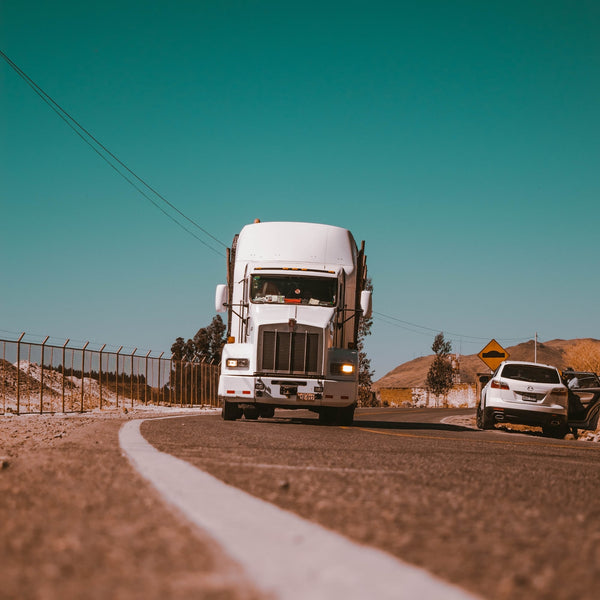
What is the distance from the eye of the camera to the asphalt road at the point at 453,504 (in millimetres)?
2488

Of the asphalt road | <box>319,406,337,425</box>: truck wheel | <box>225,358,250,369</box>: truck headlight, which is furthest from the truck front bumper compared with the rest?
the asphalt road

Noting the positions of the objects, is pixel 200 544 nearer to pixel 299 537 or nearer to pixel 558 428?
pixel 299 537

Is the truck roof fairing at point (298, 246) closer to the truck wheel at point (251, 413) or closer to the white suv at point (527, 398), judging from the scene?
the truck wheel at point (251, 413)

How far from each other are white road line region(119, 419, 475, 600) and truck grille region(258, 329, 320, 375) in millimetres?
11831

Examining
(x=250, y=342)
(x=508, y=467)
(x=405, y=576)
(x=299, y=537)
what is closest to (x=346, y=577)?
(x=405, y=576)

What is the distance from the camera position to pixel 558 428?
17.1 metres

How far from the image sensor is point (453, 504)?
3982 millimetres

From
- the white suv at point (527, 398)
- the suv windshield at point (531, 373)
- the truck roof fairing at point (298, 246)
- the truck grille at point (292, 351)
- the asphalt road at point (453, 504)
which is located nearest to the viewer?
the asphalt road at point (453, 504)

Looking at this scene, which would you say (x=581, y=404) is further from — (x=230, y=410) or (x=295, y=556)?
(x=295, y=556)

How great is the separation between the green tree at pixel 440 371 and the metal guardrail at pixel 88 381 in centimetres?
4645

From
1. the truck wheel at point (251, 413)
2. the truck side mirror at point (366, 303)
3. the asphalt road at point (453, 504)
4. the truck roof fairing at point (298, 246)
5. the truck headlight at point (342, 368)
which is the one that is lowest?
the truck wheel at point (251, 413)

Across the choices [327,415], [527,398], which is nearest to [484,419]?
[527,398]

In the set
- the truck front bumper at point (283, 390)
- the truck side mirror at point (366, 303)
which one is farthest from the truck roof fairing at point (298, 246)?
the truck front bumper at point (283, 390)

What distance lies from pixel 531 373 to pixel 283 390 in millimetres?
5502
